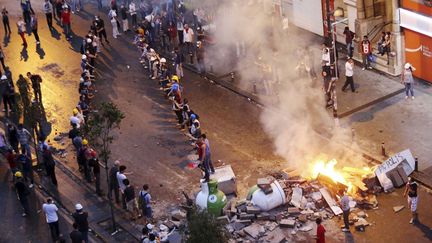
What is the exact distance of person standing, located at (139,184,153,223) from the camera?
24.6 m

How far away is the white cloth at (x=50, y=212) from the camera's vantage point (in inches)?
937

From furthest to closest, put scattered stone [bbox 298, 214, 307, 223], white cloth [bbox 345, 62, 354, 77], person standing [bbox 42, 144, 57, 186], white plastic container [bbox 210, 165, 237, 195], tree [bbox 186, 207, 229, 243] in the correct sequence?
white cloth [bbox 345, 62, 354, 77], person standing [bbox 42, 144, 57, 186], white plastic container [bbox 210, 165, 237, 195], scattered stone [bbox 298, 214, 307, 223], tree [bbox 186, 207, 229, 243]

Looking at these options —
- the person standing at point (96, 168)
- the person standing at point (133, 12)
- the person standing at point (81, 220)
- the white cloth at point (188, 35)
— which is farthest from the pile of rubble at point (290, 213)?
the person standing at point (133, 12)

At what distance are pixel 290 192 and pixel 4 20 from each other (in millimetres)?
19399

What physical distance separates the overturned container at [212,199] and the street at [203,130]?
1604 millimetres

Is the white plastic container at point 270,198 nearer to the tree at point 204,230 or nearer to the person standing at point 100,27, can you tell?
the tree at point 204,230

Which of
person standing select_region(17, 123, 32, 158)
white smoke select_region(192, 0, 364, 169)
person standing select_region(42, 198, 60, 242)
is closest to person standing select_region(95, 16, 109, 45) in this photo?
white smoke select_region(192, 0, 364, 169)

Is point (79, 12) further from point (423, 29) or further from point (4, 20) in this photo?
point (423, 29)

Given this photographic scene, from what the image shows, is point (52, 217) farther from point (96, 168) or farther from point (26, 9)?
point (26, 9)

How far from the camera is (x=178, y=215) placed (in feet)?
82.1

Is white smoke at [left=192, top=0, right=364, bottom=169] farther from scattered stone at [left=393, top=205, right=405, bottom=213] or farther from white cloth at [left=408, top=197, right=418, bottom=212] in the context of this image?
white cloth at [left=408, top=197, right=418, bottom=212]

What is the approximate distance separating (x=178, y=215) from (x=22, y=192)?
186 inches

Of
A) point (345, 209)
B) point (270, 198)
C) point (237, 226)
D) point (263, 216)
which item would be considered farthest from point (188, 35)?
point (345, 209)

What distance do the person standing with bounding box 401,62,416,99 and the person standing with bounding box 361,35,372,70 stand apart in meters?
2.51
